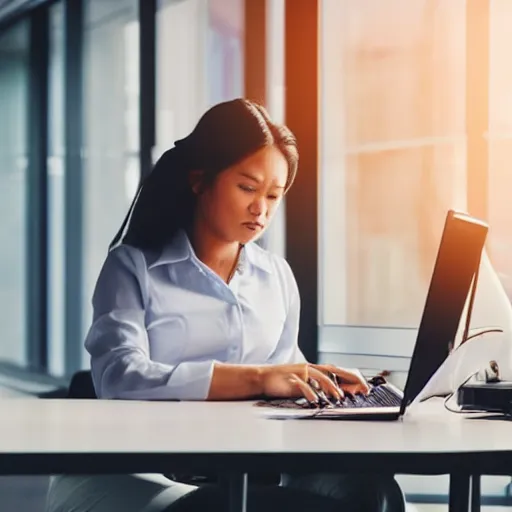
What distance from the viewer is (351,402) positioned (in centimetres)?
160

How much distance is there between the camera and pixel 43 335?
192 inches

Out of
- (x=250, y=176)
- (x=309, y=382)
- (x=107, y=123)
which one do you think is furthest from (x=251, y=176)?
(x=107, y=123)

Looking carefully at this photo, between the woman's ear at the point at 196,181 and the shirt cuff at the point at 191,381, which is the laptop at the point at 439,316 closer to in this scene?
the shirt cuff at the point at 191,381

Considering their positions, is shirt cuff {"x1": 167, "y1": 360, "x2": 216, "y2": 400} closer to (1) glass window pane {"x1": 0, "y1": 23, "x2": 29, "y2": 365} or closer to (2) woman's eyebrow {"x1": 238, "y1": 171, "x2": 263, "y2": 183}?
(2) woman's eyebrow {"x1": 238, "y1": 171, "x2": 263, "y2": 183}

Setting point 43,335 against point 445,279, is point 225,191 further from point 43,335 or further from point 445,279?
point 43,335

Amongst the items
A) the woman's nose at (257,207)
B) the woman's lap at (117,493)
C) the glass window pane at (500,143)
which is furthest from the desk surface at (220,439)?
the glass window pane at (500,143)

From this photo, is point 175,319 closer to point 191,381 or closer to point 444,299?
point 191,381

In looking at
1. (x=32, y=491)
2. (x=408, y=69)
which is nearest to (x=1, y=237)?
(x=32, y=491)

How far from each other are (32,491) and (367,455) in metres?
3.12

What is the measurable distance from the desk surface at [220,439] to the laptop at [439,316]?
0.15 feet

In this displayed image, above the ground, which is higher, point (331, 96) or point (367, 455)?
point (331, 96)

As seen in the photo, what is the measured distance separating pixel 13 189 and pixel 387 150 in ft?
7.74

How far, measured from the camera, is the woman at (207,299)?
1.64m

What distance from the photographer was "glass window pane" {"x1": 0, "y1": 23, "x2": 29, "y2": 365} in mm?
4902
